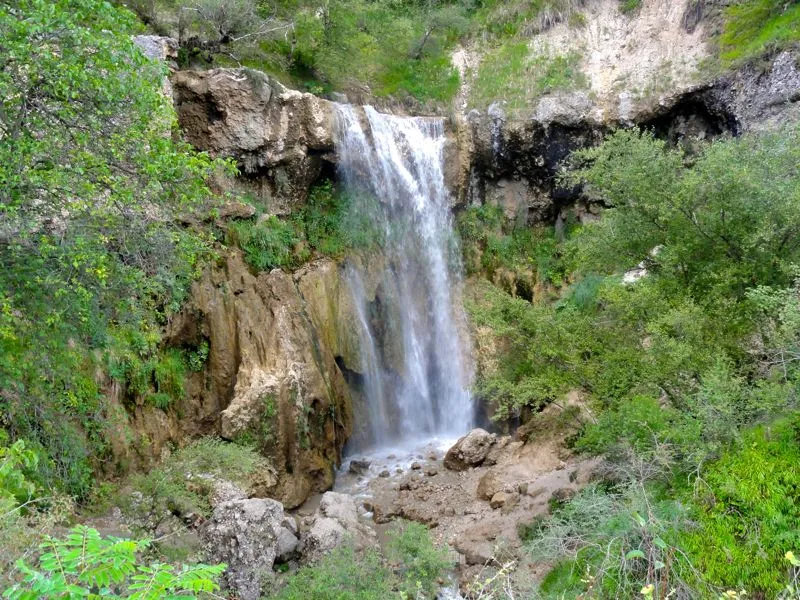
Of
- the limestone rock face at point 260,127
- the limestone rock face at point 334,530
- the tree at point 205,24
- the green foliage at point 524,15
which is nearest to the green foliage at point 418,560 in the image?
the limestone rock face at point 334,530

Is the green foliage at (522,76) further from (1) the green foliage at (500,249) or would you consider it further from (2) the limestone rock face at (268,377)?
(2) the limestone rock face at (268,377)

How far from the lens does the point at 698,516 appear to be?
5949 mm

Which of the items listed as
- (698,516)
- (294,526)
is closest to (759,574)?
(698,516)

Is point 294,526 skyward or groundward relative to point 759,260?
groundward

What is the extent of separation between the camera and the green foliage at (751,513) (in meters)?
5.13

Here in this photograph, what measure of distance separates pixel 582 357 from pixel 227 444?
6.99 m

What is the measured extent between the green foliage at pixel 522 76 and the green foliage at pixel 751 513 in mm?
15131

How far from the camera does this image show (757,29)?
1692 centimetres

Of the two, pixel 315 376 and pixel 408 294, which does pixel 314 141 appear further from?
pixel 315 376

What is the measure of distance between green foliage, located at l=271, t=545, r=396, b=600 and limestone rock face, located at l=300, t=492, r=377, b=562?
1.01 metres

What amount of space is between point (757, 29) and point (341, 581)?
61.3 feet

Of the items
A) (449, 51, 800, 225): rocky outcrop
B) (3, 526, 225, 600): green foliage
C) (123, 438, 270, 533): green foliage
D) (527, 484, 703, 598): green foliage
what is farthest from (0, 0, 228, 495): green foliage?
(449, 51, 800, 225): rocky outcrop

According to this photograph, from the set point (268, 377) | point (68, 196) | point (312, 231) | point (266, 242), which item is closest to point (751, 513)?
point (68, 196)

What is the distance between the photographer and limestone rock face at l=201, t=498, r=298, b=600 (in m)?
8.33
